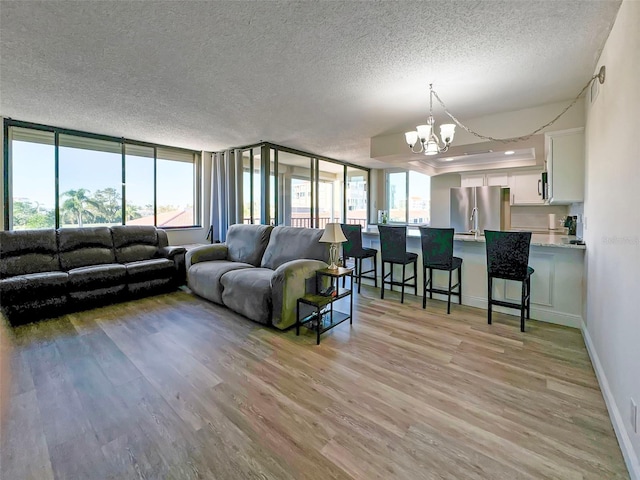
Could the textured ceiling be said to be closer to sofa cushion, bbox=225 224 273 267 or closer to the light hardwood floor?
sofa cushion, bbox=225 224 273 267

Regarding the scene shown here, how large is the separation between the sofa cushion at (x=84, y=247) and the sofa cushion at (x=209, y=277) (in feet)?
4.12

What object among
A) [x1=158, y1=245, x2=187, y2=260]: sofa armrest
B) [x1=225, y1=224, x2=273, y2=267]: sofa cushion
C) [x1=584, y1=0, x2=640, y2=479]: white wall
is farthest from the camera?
[x1=158, y1=245, x2=187, y2=260]: sofa armrest

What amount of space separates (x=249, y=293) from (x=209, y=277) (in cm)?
91

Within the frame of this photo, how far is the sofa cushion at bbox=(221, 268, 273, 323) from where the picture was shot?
3.08 m

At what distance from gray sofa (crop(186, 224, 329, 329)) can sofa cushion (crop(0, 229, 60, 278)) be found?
1656 millimetres

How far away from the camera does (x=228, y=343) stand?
9.00 feet

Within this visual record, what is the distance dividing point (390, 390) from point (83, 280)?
3.78 meters

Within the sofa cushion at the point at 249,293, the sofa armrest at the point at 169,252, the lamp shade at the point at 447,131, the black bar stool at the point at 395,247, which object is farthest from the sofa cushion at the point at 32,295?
the lamp shade at the point at 447,131

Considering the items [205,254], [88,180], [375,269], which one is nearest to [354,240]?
[375,269]

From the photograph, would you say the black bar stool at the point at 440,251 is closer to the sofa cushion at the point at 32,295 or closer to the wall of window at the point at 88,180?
the sofa cushion at the point at 32,295

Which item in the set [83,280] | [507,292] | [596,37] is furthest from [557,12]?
[83,280]

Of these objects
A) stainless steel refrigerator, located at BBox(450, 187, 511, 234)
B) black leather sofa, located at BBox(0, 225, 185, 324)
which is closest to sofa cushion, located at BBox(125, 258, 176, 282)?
black leather sofa, located at BBox(0, 225, 185, 324)

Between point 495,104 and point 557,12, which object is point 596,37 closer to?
point 557,12

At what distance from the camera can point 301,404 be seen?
6.17 ft
